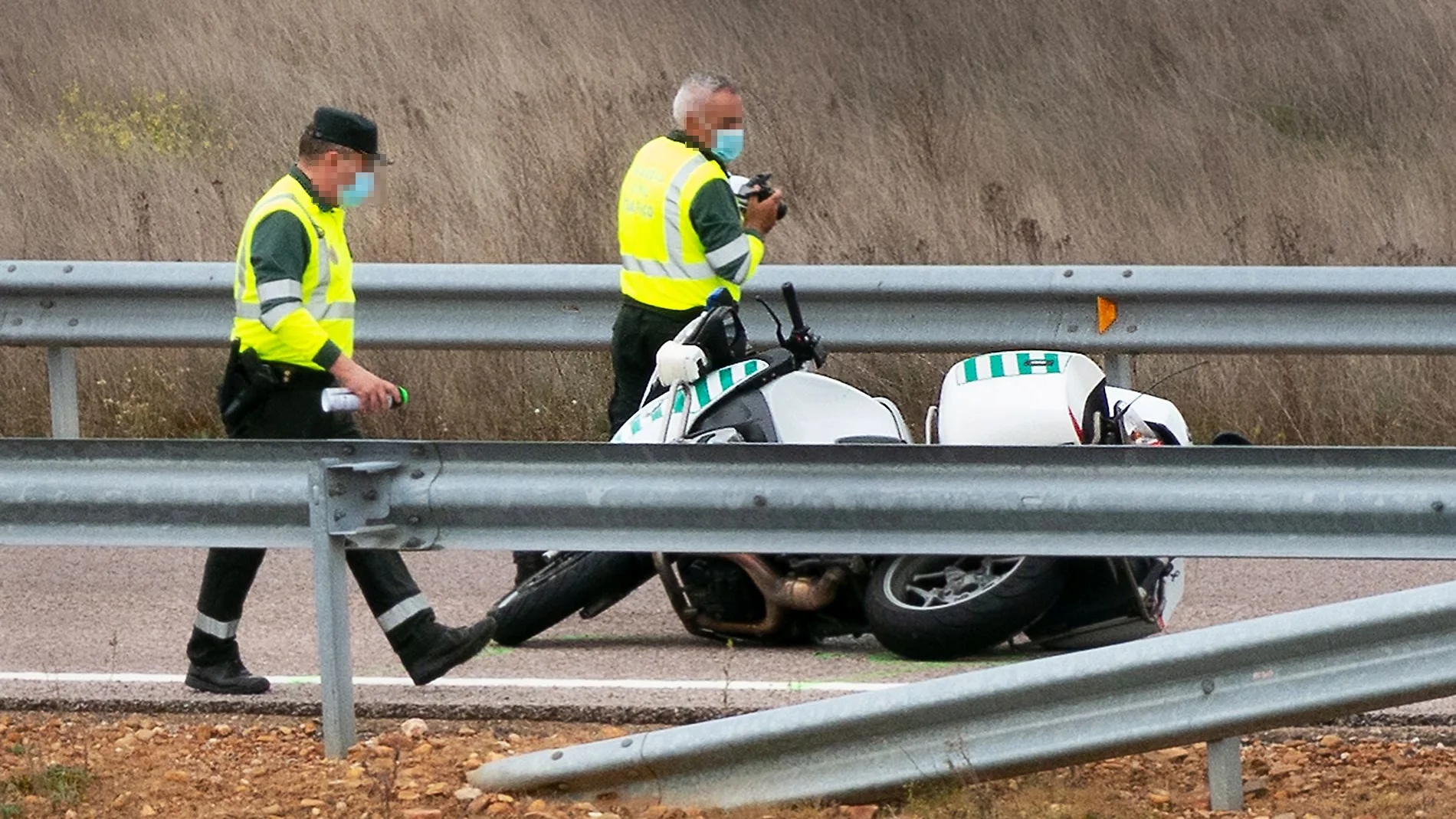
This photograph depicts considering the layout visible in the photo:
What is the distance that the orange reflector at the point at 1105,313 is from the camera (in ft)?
28.5

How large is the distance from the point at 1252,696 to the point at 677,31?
567 inches

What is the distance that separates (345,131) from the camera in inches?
252

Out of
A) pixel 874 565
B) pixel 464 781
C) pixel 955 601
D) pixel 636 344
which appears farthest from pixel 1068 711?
pixel 636 344

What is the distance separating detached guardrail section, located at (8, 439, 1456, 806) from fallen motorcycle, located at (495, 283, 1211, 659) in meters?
1.12

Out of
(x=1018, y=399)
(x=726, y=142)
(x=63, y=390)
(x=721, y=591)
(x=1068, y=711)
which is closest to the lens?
(x=1068, y=711)

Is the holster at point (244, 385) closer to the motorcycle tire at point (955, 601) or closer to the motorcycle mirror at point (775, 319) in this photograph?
the motorcycle mirror at point (775, 319)

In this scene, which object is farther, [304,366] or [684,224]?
[684,224]

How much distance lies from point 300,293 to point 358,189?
0.36 meters

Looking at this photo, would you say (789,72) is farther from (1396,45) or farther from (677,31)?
(1396,45)

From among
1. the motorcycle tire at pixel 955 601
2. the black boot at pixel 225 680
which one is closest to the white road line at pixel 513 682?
the black boot at pixel 225 680

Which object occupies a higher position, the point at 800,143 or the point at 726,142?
the point at 726,142

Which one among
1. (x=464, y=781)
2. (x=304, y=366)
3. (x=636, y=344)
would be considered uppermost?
(x=304, y=366)

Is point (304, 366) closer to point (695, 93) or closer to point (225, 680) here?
point (225, 680)

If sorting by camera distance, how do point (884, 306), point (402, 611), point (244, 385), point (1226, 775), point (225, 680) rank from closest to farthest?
point (1226, 775), point (402, 611), point (225, 680), point (244, 385), point (884, 306)
